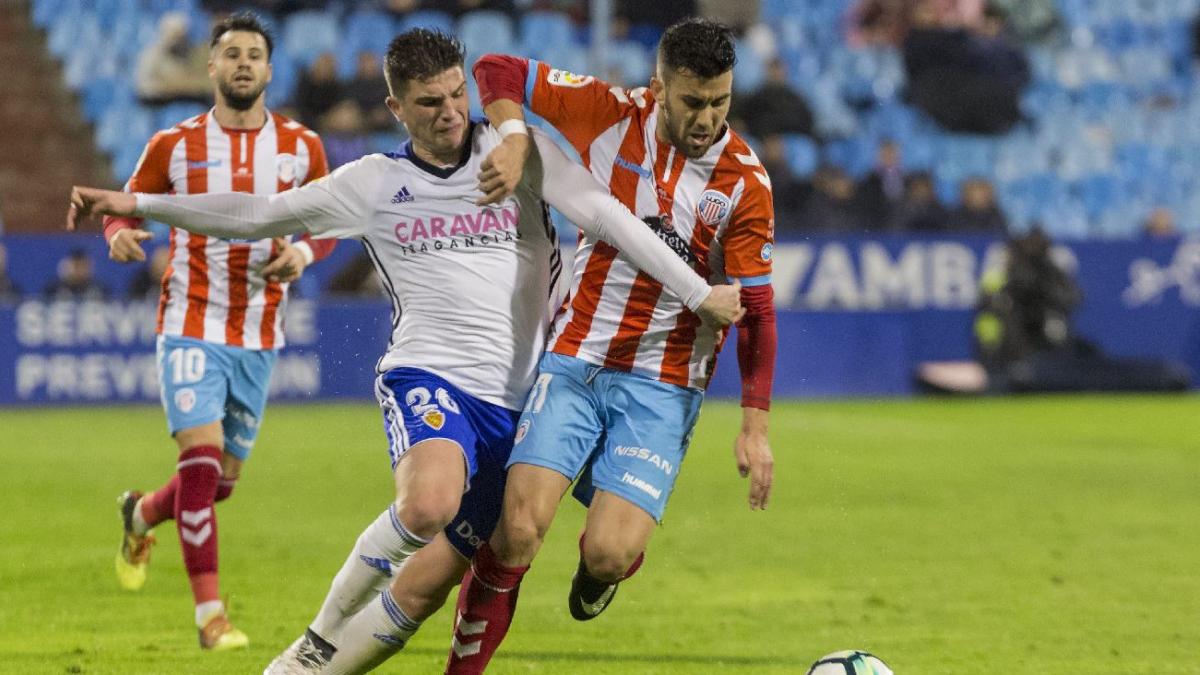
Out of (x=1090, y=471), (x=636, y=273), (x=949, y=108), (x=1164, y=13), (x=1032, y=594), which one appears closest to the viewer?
(x=636, y=273)

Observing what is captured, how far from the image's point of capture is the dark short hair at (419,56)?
5242 mm

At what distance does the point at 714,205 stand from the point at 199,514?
2492 mm

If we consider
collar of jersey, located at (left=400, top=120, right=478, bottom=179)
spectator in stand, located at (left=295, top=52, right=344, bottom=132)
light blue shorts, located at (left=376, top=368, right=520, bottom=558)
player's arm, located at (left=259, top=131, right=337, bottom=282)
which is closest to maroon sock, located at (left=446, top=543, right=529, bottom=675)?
light blue shorts, located at (left=376, top=368, right=520, bottom=558)

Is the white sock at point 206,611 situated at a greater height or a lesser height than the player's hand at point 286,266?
lesser

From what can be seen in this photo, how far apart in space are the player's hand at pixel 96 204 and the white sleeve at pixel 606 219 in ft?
3.97

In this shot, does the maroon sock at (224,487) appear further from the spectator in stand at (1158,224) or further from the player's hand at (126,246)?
the spectator in stand at (1158,224)

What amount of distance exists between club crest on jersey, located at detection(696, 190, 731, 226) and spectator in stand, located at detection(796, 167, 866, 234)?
12.9 metres

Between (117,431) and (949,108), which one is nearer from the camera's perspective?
(117,431)

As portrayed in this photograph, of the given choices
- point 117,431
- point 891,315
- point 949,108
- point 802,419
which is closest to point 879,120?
point 949,108

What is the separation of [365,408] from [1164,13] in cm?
1253

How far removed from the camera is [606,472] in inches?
209

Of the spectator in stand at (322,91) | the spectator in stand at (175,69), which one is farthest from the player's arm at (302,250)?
the spectator in stand at (175,69)

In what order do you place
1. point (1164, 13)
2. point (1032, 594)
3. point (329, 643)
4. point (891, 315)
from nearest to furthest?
point (329, 643), point (1032, 594), point (891, 315), point (1164, 13)

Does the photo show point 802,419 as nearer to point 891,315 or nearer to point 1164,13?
point 891,315
